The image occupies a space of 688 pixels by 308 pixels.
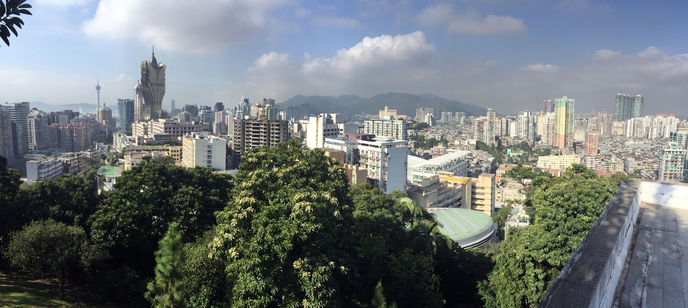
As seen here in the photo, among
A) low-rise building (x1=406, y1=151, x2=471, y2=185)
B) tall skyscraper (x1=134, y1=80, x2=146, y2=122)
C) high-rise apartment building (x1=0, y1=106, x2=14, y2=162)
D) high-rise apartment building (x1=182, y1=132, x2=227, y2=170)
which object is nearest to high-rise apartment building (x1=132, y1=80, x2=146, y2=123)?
tall skyscraper (x1=134, y1=80, x2=146, y2=122)

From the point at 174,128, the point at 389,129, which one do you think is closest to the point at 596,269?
the point at 389,129

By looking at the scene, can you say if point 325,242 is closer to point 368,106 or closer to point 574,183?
point 574,183

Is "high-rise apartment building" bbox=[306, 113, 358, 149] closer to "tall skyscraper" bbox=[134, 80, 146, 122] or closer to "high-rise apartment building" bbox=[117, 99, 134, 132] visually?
"tall skyscraper" bbox=[134, 80, 146, 122]

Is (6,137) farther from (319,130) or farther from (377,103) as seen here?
(377,103)

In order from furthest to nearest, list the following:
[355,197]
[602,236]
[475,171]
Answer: [475,171] < [355,197] < [602,236]

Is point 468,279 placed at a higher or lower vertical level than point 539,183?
lower

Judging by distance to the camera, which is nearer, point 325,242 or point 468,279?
point 325,242

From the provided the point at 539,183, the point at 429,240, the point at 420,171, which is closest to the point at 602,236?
the point at 429,240

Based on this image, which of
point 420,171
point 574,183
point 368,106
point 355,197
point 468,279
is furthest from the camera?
point 368,106
